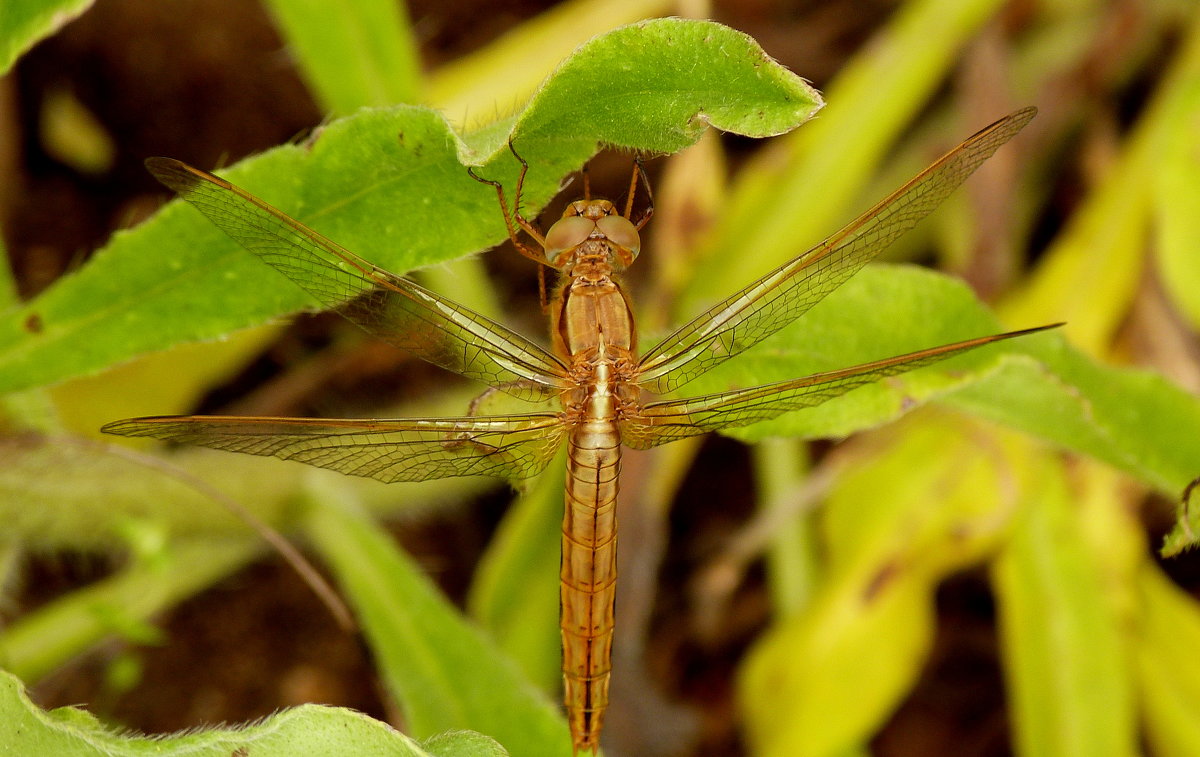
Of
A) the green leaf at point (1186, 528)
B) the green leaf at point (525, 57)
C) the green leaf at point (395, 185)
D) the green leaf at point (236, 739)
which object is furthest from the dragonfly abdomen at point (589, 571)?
the green leaf at point (525, 57)

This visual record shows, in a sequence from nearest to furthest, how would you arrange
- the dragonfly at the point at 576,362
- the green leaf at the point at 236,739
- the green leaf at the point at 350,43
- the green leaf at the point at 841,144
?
1. the green leaf at the point at 236,739
2. the dragonfly at the point at 576,362
3. the green leaf at the point at 350,43
4. the green leaf at the point at 841,144

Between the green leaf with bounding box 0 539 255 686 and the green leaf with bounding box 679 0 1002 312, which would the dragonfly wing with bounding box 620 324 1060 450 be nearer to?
the green leaf with bounding box 679 0 1002 312

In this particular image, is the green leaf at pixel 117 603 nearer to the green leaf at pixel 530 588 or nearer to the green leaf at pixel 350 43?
the green leaf at pixel 530 588

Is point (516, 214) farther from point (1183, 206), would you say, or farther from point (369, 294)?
point (1183, 206)

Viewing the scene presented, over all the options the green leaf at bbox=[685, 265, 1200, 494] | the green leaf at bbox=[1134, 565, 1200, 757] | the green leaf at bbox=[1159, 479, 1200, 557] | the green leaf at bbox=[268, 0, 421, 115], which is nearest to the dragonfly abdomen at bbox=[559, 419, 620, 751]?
the green leaf at bbox=[685, 265, 1200, 494]

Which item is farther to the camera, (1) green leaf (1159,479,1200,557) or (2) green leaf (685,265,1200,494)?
(2) green leaf (685,265,1200,494)

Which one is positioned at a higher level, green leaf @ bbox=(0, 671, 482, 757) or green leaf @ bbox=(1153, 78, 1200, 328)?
green leaf @ bbox=(1153, 78, 1200, 328)
